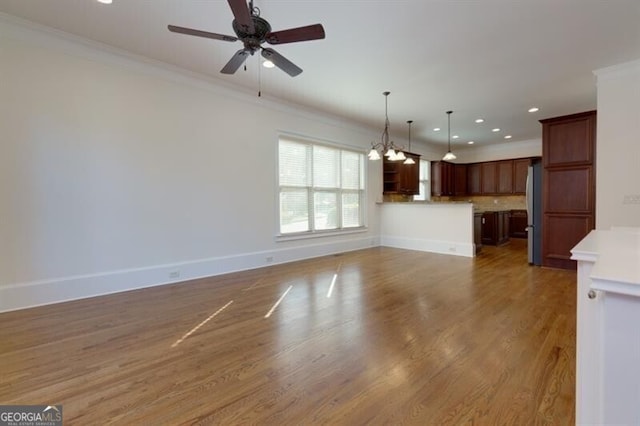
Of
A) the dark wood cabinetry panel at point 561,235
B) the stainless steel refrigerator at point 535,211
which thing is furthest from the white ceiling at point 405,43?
the dark wood cabinetry panel at point 561,235

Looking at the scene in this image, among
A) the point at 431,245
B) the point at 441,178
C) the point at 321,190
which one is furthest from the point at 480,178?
the point at 321,190

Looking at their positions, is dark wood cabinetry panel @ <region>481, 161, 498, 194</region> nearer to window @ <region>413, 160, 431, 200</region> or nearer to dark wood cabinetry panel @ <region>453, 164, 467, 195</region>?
dark wood cabinetry panel @ <region>453, 164, 467, 195</region>

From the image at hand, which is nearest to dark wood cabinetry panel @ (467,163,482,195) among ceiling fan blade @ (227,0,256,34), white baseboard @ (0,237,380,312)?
white baseboard @ (0,237,380,312)

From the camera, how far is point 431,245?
6.65 metres

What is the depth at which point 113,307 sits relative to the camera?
3.19 m

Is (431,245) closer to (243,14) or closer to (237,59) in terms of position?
(237,59)

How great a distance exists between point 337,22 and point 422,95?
257 centimetres

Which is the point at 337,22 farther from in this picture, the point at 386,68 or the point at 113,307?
the point at 113,307

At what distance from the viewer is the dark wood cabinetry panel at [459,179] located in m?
9.70

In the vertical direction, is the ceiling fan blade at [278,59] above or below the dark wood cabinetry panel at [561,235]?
above

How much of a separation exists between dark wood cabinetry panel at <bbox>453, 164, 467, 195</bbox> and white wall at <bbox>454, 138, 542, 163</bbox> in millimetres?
601

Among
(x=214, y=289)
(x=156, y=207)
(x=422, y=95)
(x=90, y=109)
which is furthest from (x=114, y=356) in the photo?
(x=422, y=95)

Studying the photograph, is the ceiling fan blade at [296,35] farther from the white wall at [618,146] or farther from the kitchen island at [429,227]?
the kitchen island at [429,227]

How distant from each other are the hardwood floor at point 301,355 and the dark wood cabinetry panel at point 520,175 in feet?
18.0
